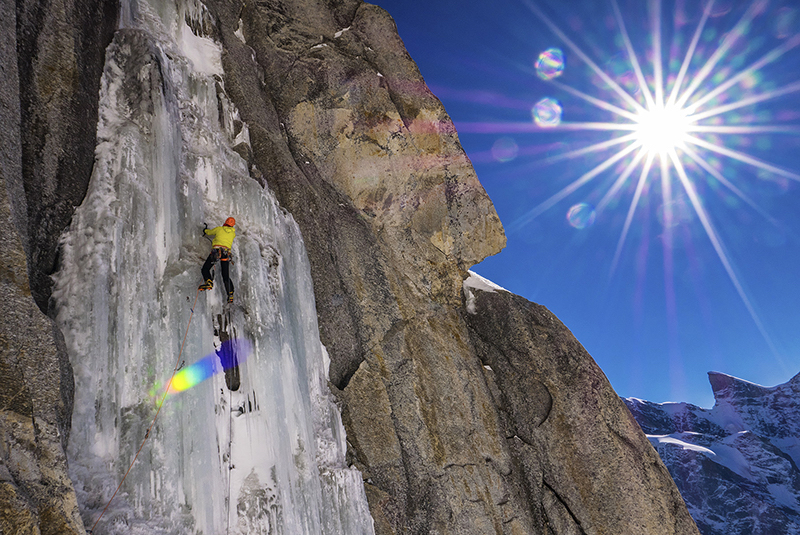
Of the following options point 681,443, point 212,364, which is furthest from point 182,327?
point 681,443

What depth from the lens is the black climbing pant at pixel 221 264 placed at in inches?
315

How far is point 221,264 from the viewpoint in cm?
824

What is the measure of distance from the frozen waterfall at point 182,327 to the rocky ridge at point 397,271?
23.3 inches

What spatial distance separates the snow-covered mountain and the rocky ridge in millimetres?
114109

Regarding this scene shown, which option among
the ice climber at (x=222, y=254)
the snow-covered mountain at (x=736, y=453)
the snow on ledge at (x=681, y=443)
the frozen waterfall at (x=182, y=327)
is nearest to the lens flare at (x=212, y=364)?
the frozen waterfall at (x=182, y=327)

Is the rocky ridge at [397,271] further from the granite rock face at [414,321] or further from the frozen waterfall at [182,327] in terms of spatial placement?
the frozen waterfall at [182,327]

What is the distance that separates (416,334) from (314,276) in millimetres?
3163

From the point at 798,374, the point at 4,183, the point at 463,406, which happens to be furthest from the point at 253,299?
the point at 798,374

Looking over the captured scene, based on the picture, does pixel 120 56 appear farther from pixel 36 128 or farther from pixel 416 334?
pixel 416 334

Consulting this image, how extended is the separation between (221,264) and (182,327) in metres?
1.38

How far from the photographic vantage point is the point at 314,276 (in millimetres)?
11398

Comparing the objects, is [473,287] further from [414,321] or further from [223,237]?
[223,237]

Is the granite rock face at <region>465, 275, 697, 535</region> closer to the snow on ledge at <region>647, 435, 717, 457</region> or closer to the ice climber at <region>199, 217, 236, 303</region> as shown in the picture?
the ice climber at <region>199, 217, 236, 303</region>

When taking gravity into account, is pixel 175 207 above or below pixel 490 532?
above
